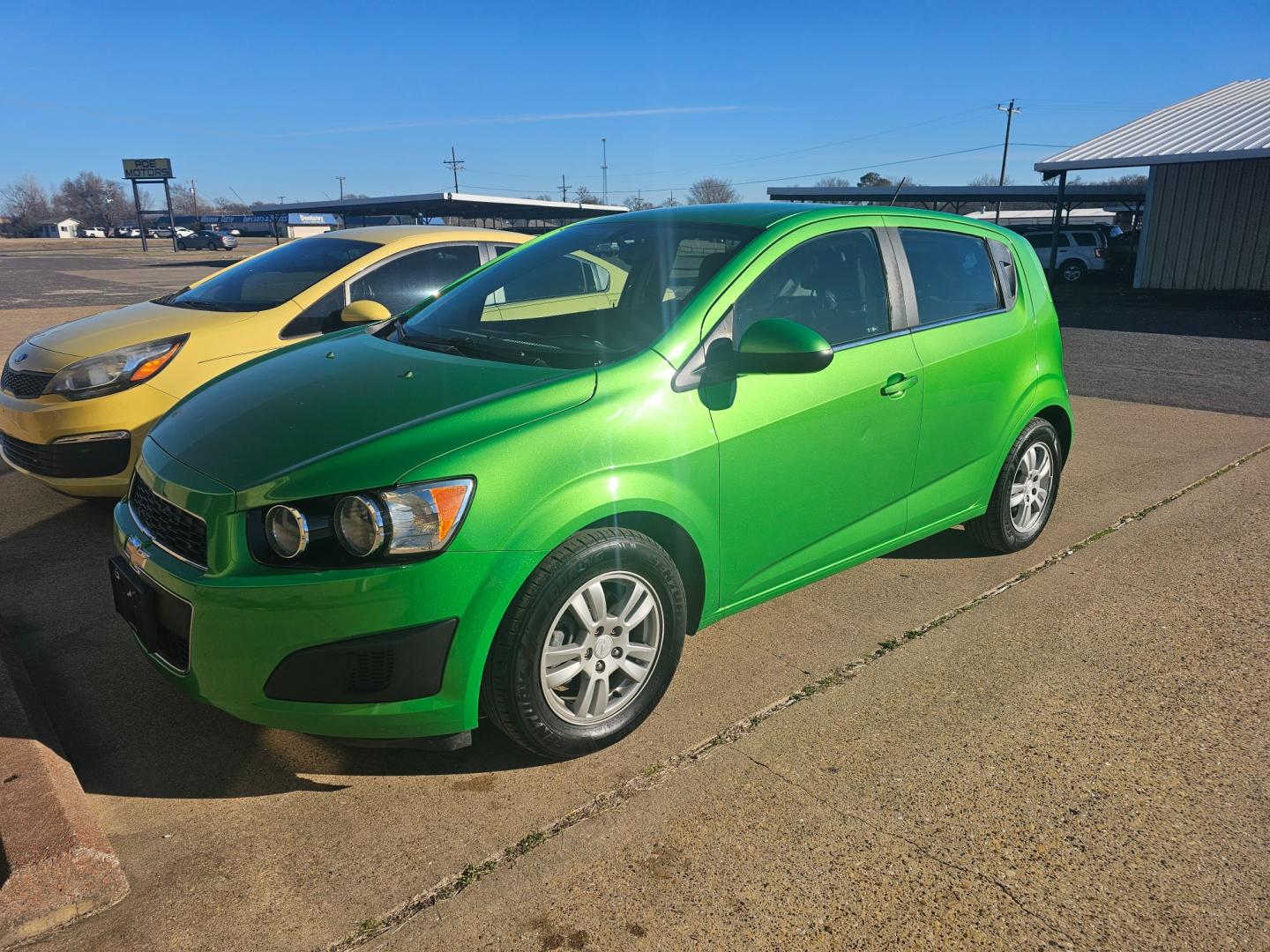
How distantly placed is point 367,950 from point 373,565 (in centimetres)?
92

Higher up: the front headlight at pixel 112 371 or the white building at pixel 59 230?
the white building at pixel 59 230

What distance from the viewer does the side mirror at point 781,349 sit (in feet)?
9.77

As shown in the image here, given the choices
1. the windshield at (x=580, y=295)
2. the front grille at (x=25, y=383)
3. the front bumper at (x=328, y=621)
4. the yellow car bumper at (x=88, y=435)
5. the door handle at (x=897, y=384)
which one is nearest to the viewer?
the front bumper at (x=328, y=621)

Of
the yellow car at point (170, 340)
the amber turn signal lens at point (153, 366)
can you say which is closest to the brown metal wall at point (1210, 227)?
the yellow car at point (170, 340)

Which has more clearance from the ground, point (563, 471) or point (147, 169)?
point (147, 169)

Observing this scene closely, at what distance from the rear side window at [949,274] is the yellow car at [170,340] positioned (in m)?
1.28

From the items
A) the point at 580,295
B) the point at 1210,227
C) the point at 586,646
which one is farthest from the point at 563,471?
the point at 1210,227

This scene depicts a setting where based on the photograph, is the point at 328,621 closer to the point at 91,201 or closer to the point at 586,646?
the point at 586,646

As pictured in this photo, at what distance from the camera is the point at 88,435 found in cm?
469

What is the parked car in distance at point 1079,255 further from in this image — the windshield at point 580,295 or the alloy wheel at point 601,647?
the alloy wheel at point 601,647

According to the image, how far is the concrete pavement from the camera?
233 cm

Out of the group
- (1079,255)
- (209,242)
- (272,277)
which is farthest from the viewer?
(209,242)

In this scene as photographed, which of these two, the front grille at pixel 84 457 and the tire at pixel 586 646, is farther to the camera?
the front grille at pixel 84 457

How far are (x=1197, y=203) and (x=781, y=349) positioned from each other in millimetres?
23855
